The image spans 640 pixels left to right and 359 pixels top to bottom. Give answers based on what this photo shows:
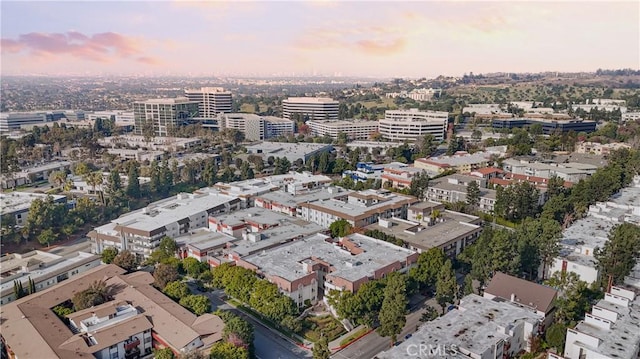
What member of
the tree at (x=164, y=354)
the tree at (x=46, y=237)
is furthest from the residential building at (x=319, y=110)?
the tree at (x=164, y=354)

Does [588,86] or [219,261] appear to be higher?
[588,86]

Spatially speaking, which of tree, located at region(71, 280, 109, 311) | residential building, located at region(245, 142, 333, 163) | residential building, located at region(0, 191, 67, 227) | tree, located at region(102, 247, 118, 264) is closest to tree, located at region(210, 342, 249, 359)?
tree, located at region(71, 280, 109, 311)

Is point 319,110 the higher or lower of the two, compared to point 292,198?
higher

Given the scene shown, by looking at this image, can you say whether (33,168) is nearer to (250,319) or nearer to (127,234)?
(127,234)

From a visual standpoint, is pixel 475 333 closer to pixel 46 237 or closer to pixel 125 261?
pixel 125 261

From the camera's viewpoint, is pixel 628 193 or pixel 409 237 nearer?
pixel 409 237

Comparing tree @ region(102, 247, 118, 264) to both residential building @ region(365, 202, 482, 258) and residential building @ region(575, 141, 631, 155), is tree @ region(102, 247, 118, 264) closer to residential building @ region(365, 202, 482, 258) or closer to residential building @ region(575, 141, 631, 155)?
residential building @ region(365, 202, 482, 258)

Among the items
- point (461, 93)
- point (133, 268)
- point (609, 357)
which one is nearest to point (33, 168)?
point (133, 268)

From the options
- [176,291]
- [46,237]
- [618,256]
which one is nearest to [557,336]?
[618,256]
